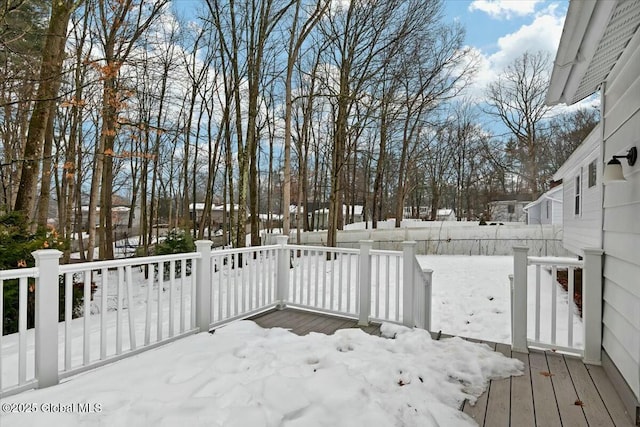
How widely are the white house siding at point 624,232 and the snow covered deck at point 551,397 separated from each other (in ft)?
0.69

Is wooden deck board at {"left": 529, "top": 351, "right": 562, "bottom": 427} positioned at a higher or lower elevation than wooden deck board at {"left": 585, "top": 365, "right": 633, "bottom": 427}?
lower

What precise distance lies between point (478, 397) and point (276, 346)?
66.1 inches

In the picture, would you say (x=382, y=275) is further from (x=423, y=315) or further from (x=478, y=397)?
(x=478, y=397)

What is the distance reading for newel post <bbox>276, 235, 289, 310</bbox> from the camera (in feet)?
15.5

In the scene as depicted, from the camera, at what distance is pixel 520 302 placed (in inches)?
129

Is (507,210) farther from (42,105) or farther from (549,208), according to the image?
(42,105)

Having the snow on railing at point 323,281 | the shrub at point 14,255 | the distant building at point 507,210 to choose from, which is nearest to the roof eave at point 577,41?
the snow on railing at point 323,281

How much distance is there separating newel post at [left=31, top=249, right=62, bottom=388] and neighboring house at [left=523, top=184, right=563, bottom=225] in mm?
14960

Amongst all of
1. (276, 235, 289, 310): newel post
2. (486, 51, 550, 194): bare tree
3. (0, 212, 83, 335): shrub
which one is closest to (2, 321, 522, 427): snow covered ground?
(276, 235, 289, 310): newel post

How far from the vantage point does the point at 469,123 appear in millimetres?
22469

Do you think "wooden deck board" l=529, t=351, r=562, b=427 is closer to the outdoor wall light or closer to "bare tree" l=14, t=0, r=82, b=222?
the outdoor wall light

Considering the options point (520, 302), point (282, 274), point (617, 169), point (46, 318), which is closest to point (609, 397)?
point (520, 302)

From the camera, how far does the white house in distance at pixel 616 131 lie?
1.97 m

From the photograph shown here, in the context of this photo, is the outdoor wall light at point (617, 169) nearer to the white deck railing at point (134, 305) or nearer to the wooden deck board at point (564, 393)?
the wooden deck board at point (564, 393)
